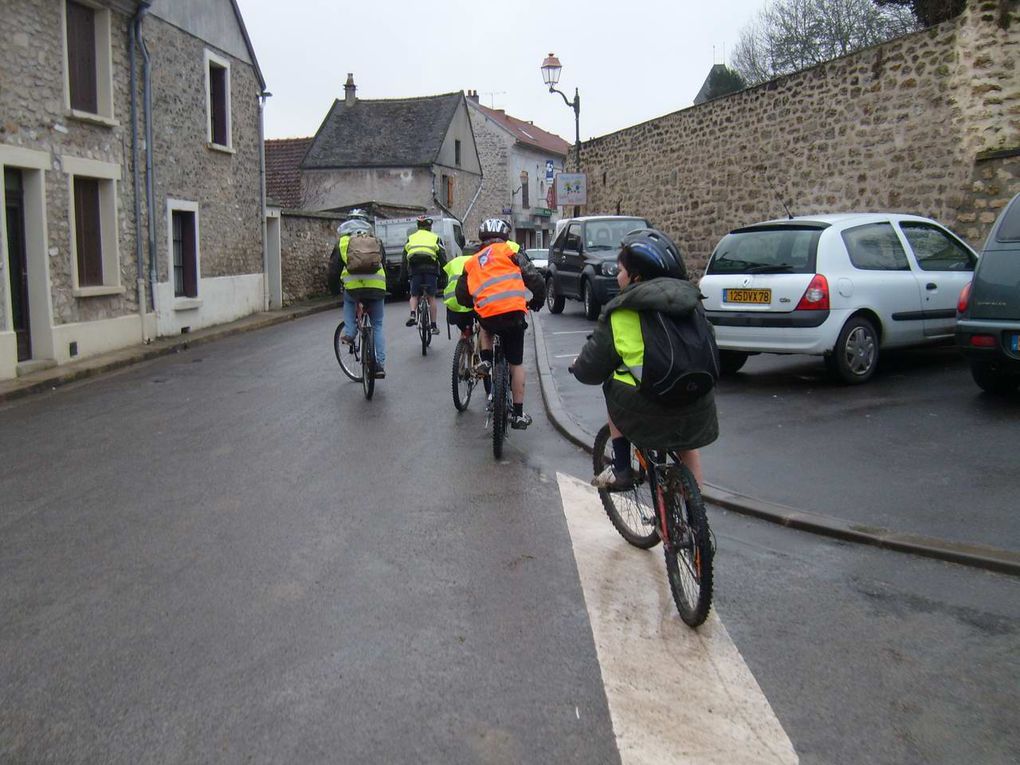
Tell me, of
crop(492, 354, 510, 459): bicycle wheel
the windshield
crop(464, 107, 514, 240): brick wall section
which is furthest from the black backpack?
crop(464, 107, 514, 240): brick wall section

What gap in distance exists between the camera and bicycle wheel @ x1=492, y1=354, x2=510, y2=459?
24.4 ft

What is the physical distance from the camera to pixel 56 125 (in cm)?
1348

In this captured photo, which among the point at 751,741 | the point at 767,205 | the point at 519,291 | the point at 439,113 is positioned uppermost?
the point at 439,113

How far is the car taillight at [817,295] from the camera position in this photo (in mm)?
9453

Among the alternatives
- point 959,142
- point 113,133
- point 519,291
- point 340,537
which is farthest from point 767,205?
point 340,537

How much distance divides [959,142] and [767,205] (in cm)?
546

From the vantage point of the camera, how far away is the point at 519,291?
7.84 metres

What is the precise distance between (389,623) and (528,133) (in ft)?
214

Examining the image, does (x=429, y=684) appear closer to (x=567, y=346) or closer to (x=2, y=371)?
(x=2, y=371)

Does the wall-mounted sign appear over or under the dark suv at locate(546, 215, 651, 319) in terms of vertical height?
over

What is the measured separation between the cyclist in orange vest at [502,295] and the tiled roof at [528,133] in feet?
172

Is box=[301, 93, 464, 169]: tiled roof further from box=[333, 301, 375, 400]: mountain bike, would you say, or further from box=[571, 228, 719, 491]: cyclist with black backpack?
box=[571, 228, 719, 491]: cyclist with black backpack

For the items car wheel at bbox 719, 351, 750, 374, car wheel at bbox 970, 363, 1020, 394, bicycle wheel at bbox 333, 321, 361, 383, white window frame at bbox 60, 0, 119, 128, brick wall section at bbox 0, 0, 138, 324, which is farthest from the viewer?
white window frame at bbox 60, 0, 119, 128

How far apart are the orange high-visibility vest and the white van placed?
17550mm
